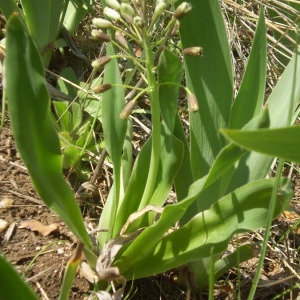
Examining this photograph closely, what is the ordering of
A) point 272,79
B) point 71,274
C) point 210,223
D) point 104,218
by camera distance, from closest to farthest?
point 71,274 → point 210,223 → point 104,218 → point 272,79

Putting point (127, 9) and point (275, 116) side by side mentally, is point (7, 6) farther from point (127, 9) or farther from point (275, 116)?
point (275, 116)

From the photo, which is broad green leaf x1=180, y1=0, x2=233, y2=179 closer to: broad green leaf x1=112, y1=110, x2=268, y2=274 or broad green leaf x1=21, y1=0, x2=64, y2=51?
broad green leaf x1=112, y1=110, x2=268, y2=274

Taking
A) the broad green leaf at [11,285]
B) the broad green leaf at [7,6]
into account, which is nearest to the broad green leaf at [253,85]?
the broad green leaf at [11,285]

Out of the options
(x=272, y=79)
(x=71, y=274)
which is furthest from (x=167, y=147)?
(x=272, y=79)

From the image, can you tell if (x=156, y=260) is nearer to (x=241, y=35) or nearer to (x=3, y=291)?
(x=3, y=291)

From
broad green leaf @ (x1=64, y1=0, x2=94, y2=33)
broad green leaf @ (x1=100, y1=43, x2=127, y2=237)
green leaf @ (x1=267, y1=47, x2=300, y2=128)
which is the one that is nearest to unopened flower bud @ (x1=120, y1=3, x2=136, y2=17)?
broad green leaf @ (x1=100, y1=43, x2=127, y2=237)

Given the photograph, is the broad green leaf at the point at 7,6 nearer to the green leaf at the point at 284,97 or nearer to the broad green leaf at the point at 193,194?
the broad green leaf at the point at 193,194

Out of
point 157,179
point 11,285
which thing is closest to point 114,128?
point 157,179
